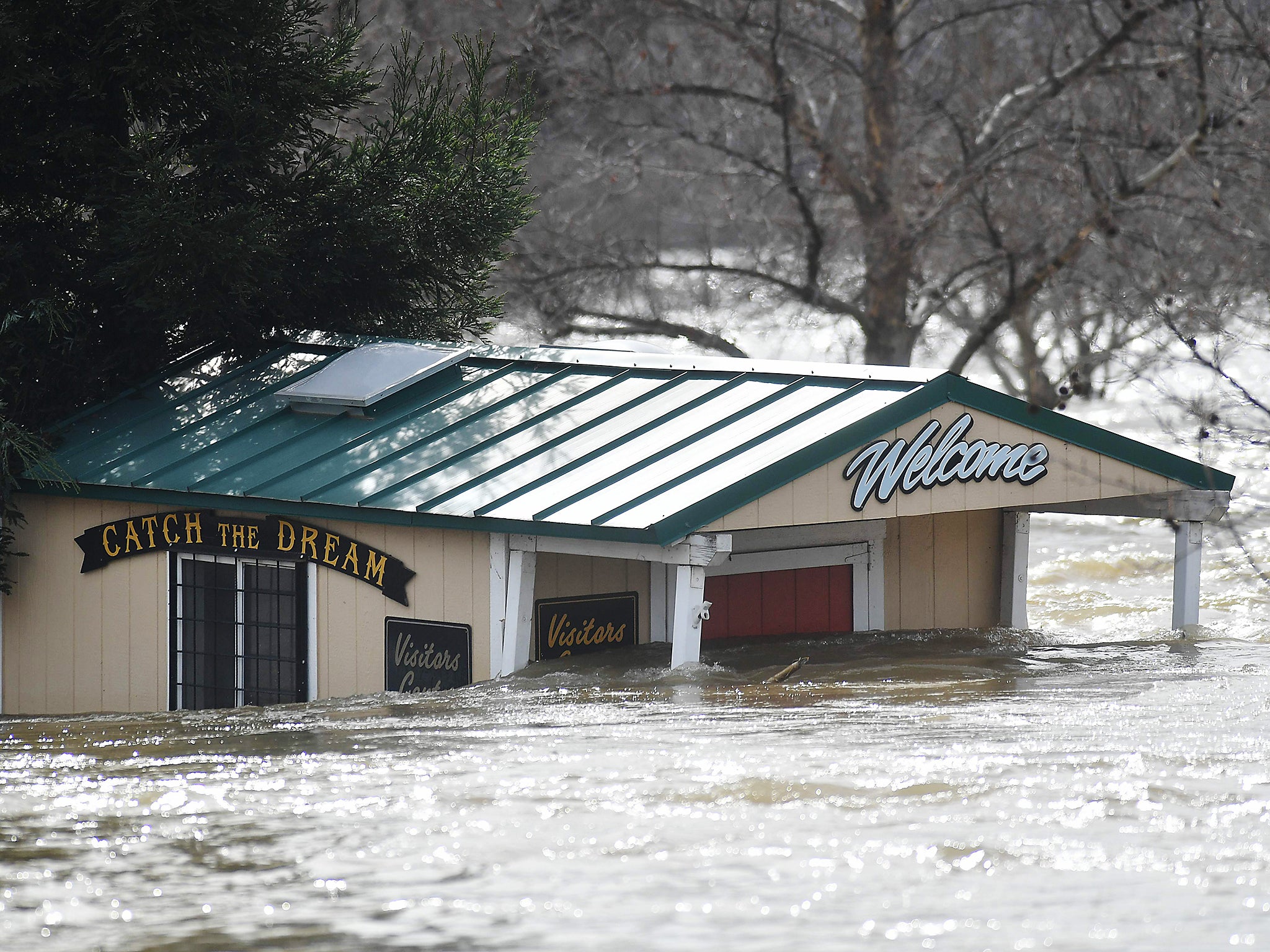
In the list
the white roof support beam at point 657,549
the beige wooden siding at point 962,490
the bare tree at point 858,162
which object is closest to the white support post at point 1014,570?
the beige wooden siding at point 962,490

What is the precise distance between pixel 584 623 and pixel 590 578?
32 cm

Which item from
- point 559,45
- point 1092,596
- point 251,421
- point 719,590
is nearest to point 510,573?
point 719,590

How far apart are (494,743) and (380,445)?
410cm

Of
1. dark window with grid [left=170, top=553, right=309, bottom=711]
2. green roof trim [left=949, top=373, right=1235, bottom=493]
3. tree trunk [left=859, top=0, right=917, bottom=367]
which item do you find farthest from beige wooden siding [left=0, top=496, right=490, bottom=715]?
tree trunk [left=859, top=0, right=917, bottom=367]

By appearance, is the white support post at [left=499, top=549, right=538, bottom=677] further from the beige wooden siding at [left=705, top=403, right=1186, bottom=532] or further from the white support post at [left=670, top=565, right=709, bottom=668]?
the beige wooden siding at [left=705, top=403, right=1186, bottom=532]

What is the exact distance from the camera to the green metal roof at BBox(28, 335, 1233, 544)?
9688 millimetres

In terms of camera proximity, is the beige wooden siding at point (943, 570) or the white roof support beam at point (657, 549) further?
the beige wooden siding at point (943, 570)

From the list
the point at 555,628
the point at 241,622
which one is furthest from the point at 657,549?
the point at 241,622

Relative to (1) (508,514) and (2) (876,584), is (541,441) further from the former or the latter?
(2) (876,584)

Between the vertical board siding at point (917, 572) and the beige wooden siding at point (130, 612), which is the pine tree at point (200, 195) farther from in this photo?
the vertical board siding at point (917, 572)

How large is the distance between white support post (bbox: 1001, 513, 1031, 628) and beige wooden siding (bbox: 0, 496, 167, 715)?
6667mm

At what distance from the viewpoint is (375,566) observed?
1067cm

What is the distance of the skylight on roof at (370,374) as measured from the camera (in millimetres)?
11867

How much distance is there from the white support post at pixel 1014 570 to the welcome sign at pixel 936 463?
2.18 metres
